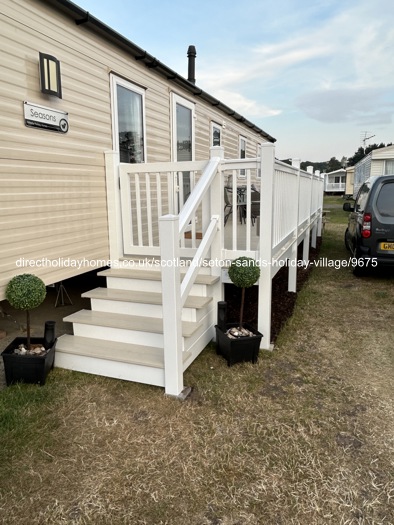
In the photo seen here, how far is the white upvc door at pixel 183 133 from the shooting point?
18.7 feet

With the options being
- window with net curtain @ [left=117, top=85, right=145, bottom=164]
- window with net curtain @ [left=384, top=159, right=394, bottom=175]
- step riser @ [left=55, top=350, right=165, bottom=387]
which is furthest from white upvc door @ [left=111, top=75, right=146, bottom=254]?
window with net curtain @ [left=384, top=159, right=394, bottom=175]

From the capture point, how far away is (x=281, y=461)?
2100mm

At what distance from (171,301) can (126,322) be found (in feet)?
2.79

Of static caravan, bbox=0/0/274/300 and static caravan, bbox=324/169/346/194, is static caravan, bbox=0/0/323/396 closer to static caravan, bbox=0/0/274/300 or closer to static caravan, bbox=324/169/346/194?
static caravan, bbox=0/0/274/300

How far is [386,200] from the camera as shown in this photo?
5617 millimetres

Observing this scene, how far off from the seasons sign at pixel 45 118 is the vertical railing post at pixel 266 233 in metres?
1.84

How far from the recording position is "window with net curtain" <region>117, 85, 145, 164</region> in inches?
173

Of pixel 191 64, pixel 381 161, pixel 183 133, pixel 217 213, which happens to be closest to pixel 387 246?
pixel 217 213

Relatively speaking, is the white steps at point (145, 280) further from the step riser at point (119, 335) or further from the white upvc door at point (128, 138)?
the step riser at point (119, 335)

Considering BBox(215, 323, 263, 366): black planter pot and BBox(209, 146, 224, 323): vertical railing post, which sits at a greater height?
BBox(209, 146, 224, 323): vertical railing post

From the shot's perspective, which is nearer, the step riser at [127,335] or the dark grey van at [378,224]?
the step riser at [127,335]

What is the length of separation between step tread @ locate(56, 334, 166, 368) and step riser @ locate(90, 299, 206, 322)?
14.7 inches

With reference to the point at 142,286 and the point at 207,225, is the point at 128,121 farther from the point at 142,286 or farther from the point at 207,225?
the point at 142,286

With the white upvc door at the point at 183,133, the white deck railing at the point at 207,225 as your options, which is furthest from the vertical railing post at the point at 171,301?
the white upvc door at the point at 183,133
